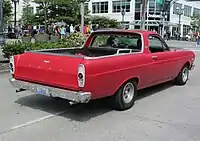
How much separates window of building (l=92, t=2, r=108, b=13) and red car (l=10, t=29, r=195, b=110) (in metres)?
69.0

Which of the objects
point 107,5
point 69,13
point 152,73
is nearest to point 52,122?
point 152,73

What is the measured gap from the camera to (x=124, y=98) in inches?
267

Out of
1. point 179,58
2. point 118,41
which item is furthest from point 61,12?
point 118,41

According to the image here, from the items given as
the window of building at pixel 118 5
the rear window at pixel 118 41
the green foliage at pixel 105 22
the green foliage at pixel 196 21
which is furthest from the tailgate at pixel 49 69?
the window of building at pixel 118 5

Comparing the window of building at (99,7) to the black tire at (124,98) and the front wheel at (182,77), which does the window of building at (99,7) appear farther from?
the black tire at (124,98)

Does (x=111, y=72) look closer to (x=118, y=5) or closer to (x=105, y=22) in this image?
(x=105, y=22)

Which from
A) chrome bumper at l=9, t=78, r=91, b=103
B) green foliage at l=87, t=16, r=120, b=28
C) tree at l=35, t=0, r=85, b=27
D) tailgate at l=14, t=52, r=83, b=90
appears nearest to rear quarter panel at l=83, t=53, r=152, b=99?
chrome bumper at l=9, t=78, r=91, b=103

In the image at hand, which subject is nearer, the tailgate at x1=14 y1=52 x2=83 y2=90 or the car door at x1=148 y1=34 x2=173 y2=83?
the tailgate at x1=14 y1=52 x2=83 y2=90

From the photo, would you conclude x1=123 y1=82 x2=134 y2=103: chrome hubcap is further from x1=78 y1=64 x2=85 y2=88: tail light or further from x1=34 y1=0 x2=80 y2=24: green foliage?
x1=34 y1=0 x2=80 y2=24: green foliage

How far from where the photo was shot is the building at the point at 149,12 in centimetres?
6838

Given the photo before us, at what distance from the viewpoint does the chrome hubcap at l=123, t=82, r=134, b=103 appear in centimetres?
684

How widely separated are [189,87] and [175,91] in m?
0.95

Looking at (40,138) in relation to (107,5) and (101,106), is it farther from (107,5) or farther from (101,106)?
(107,5)

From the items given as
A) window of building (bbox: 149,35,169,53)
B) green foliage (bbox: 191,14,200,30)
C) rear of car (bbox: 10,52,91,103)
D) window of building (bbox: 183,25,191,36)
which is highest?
green foliage (bbox: 191,14,200,30)
